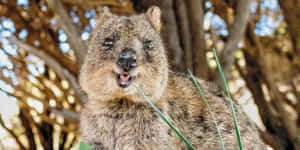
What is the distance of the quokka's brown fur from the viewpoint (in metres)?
2.90

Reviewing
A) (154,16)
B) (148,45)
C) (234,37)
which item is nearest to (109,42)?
(148,45)

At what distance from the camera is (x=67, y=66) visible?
18.8 ft

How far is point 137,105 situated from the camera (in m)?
3.02

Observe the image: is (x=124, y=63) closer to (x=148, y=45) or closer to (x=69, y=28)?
(x=148, y=45)

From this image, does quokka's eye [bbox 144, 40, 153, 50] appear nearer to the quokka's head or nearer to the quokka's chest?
the quokka's head

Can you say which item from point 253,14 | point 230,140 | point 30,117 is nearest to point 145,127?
point 230,140

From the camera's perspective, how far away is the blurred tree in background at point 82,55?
189 inches

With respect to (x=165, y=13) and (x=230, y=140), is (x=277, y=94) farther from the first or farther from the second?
(x=230, y=140)

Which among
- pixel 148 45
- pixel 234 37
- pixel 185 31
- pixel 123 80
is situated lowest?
pixel 123 80

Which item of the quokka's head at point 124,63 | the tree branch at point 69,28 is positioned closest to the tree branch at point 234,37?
the tree branch at point 69,28

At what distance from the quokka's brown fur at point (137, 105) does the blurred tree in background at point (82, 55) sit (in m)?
1.40

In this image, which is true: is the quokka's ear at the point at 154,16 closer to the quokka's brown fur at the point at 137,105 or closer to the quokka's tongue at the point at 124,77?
the quokka's brown fur at the point at 137,105

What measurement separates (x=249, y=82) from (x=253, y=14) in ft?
3.94

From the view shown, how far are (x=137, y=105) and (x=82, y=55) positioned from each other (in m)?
1.60
